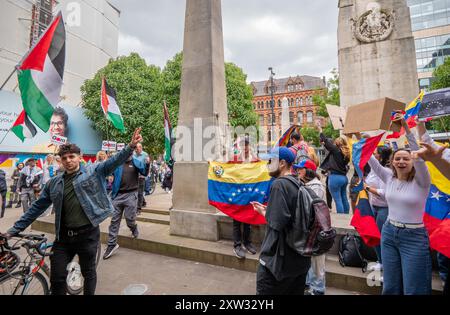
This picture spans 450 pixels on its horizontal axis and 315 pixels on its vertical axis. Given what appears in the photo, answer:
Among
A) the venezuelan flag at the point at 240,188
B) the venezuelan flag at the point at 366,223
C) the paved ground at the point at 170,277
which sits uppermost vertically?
the venezuelan flag at the point at 240,188

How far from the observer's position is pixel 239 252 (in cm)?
411

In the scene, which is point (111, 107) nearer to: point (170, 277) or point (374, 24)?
point (170, 277)

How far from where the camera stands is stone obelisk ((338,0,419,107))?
33.4 ft

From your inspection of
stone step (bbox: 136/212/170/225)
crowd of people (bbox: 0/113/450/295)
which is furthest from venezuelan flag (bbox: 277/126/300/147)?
stone step (bbox: 136/212/170/225)

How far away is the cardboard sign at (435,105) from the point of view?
9.34 feet

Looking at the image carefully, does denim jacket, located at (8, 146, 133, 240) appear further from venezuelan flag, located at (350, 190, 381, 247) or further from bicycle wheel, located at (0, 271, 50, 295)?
venezuelan flag, located at (350, 190, 381, 247)

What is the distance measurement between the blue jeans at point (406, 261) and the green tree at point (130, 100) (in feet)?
65.0

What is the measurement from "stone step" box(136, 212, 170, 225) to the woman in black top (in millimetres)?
4347

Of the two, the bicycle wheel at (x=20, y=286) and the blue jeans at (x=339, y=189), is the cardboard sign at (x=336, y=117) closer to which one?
the blue jeans at (x=339, y=189)

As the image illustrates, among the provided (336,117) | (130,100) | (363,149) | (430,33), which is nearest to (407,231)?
(363,149)

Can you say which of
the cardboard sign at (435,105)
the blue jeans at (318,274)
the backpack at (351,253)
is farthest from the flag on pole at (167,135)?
the cardboard sign at (435,105)

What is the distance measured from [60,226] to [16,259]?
2.13 feet
